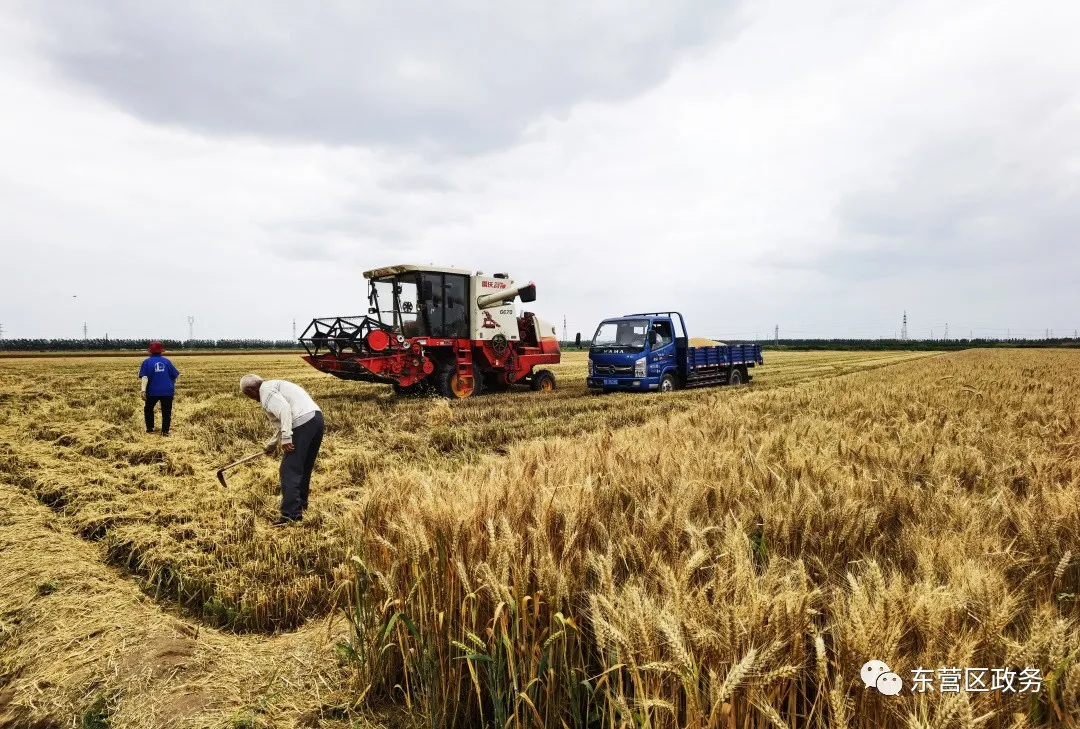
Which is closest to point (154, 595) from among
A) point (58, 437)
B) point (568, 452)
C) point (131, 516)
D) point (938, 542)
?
point (131, 516)

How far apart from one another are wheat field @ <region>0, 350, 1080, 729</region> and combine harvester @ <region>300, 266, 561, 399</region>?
820cm

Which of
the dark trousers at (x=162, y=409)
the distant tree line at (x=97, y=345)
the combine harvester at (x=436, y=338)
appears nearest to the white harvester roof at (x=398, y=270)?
the combine harvester at (x=436, y=338)

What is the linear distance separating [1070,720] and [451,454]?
24.6 ft

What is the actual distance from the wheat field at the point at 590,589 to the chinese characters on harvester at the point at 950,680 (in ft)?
0.08

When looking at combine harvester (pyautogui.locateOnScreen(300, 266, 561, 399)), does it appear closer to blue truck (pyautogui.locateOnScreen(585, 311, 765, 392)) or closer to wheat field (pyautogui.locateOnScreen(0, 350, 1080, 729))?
blue truck (pyautogui.locateOnScreen(585, 311, 765, 392))

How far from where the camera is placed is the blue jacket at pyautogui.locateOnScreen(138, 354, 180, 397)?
10172 millimetres

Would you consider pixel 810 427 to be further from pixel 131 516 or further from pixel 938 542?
pixel 131 516

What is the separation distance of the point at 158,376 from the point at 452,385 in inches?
284

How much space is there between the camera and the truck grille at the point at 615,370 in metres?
16.5

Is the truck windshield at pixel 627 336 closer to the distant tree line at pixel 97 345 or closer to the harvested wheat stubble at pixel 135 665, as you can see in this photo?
the harvested wheat stubble at pixel 135 665

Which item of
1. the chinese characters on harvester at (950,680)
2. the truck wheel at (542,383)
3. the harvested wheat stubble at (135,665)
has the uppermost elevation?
the chinese characters on harvester at (950,680)

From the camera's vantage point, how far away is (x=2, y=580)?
4055mm

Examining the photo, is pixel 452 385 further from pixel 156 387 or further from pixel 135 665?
pixel 135 665

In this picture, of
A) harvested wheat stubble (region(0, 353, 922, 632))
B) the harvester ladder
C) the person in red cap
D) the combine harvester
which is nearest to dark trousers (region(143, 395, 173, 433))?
the person in red cap
